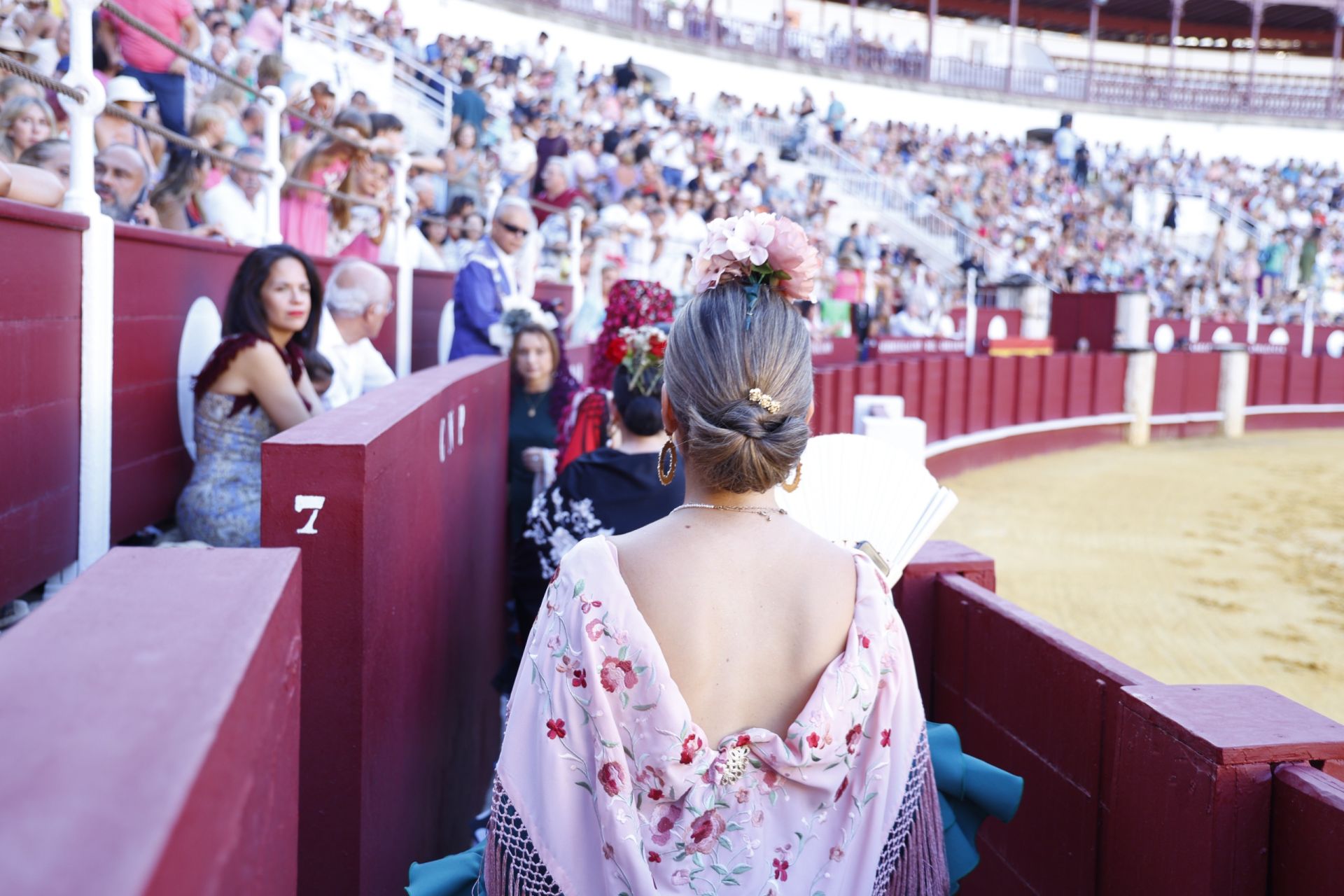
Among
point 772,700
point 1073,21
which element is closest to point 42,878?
point 772,700

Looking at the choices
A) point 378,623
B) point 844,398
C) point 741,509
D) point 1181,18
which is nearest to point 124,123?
point 378,623

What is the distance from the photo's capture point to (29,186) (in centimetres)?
266

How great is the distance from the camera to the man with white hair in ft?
14.0

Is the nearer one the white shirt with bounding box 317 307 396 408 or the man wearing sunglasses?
the white shirt with bounding box 317 307 396 408

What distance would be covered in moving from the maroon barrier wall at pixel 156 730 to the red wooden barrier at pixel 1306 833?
4.00 feet

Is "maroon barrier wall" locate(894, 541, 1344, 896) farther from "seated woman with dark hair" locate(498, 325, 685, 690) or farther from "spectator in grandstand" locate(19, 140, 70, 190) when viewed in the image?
"spectator in grandstand" locate(19, 140, 70, 190)

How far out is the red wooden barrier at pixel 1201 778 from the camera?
5.30ft

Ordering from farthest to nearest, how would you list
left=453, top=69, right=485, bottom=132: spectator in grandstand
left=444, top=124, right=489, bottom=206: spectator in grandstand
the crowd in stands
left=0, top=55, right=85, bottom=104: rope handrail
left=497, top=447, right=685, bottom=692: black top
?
left=453, top=69, right=485, bottom=132: spectator in grandstand, left=444, top=124, right=489, bottom=206: spectator in grandstand, the crowd in stands, left=497, top=447, right=685, bottom=692: black top, left=0, top=55, right=85, bottom=104: rope handrail

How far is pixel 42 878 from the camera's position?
2.05 ft

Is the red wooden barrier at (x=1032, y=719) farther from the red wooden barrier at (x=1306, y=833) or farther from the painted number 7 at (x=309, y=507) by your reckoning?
the painted number 7 at (x=309, y=507)

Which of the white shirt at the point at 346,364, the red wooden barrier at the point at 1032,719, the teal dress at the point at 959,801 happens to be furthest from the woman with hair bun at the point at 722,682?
the white shirt at the point at 346,364

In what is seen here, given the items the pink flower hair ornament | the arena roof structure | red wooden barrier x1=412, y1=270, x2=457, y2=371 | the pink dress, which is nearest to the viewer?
the pink flower hair ornament

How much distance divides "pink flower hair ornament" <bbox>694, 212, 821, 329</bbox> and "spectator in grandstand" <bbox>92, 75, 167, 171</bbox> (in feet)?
10.8

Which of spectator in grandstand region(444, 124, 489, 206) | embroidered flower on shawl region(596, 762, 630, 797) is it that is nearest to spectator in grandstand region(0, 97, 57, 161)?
embroidered flower on shawl region(596, 762, 630, 797)
